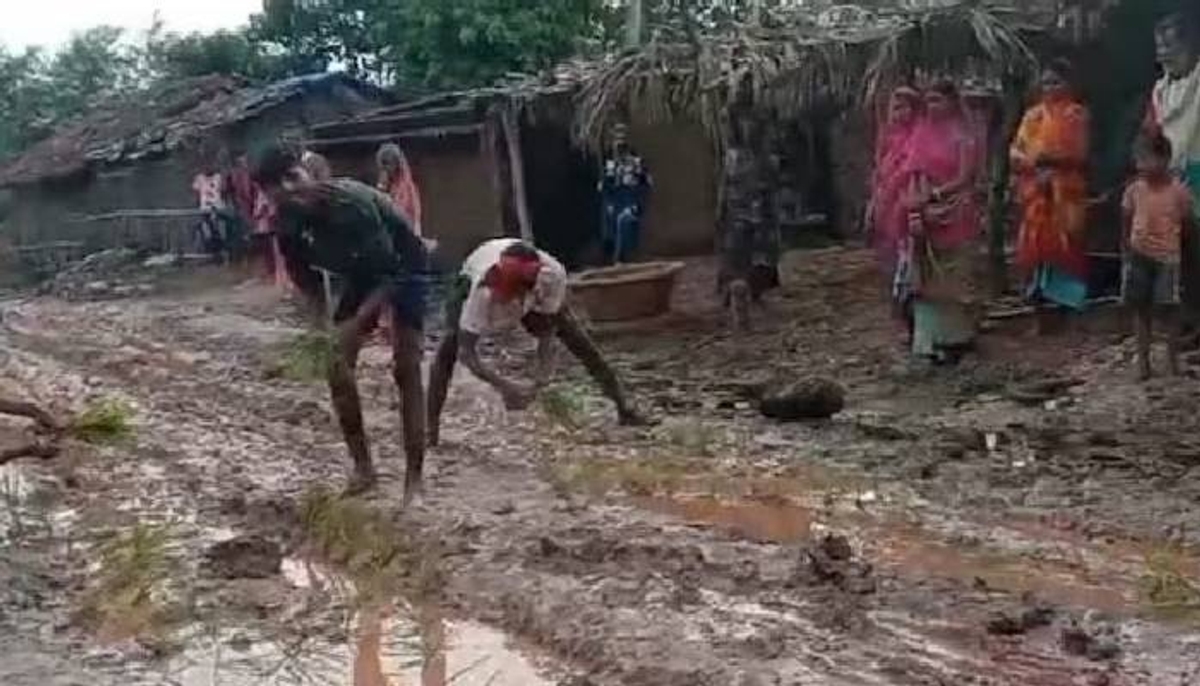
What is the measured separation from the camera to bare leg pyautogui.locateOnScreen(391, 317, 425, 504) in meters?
7.57

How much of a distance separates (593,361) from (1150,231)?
2.89m

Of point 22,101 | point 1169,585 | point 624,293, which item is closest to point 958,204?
point 624,293

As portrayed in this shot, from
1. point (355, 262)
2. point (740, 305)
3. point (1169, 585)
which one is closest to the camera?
point (1169, 585)

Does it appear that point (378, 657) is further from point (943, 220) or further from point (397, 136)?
point (397, 136)

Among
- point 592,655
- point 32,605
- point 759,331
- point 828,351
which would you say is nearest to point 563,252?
point 759,331

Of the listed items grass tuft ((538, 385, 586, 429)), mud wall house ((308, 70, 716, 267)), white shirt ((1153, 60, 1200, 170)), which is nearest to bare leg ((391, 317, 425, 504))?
grass tuft ((538, 385, 586, 429))

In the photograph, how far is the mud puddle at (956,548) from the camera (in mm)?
5672

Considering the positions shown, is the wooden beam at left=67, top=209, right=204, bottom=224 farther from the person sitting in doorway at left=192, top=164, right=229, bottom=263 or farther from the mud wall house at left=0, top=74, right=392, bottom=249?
the person sitting in doorway at left=192, top=164, right=229, bottom=263

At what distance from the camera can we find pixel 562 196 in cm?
1838

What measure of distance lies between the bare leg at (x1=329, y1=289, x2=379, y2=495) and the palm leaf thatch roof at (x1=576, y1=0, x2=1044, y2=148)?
509 centimetres

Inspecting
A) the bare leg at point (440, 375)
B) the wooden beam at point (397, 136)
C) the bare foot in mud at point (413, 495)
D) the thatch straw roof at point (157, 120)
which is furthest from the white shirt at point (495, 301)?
the thatch straw roof at point (157, 120)

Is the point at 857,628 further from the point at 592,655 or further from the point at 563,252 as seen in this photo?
the point at 563,252

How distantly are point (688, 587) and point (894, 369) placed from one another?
5.00m

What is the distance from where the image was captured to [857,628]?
17.1 ft
